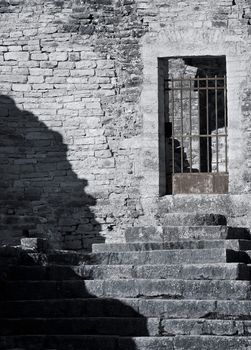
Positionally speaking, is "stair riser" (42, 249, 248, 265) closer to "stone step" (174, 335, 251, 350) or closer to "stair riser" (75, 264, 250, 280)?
"stair riser" (75, 264, 250, 280)

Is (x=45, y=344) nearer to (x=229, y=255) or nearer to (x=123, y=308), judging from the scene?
(x=123, y=308)

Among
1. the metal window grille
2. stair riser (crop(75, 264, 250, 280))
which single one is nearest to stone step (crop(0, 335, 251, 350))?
stair riser (crop(75, 264, 250, 280))

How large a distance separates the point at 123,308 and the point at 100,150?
16.8ft

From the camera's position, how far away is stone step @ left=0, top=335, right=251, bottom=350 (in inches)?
482

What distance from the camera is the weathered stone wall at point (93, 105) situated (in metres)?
17.8

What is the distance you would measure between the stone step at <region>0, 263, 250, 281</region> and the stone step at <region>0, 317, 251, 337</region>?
91 cm

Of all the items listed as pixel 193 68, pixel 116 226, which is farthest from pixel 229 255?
pixel 193 68

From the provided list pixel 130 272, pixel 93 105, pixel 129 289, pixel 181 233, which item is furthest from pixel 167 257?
pixel 93 105

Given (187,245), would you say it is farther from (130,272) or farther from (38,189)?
(38,189)

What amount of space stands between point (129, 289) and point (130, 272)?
543mm

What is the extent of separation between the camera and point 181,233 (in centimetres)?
1578

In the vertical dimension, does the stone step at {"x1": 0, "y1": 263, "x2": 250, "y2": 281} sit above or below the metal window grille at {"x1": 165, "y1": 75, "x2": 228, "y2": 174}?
below

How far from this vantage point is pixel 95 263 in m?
14.8

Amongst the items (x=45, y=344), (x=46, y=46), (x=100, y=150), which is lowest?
(x=45, y=344)
